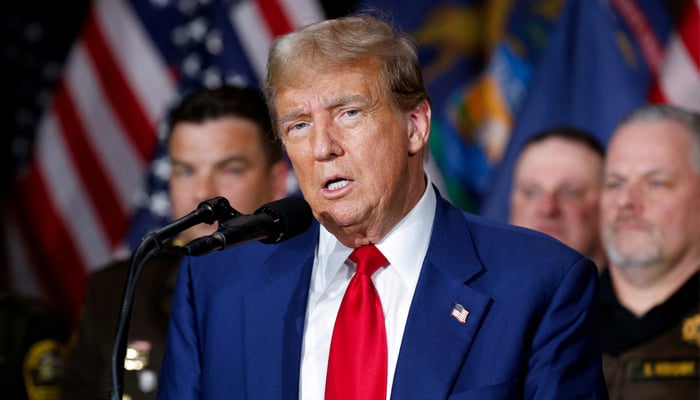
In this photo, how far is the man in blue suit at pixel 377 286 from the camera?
84.5 inches

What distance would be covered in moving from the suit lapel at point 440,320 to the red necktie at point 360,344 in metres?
0.05

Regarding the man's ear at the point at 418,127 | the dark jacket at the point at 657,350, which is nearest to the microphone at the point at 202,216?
the man's ear at the point at 418,127

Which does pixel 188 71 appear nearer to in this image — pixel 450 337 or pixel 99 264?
pixel 99 264

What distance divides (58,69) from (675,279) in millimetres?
3460

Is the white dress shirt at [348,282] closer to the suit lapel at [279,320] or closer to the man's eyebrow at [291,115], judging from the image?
the suit lapel at [279,320]

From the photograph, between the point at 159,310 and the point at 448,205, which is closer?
the point at 448,205

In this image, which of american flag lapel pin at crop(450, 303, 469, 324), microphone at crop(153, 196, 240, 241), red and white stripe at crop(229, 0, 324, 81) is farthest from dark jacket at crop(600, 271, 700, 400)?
red and white stripe at crop(229, 0, 324, 81)

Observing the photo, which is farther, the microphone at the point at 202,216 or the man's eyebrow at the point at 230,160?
the man's eyebrow at the point at 230,160

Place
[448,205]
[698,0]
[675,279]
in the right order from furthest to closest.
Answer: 1. [698,0]
2. [675,279]
3. [448,205]

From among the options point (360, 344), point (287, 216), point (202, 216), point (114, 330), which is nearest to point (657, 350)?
point (360, 344)

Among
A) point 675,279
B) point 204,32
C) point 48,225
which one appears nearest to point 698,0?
point 675,279

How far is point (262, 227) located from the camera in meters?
1.96

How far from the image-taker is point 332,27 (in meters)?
2.25

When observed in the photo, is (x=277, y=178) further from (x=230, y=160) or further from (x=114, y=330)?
(x=114, y=330)
